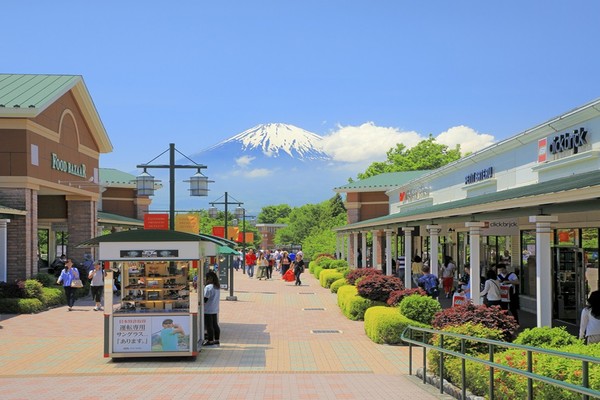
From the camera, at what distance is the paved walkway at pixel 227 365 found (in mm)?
11078

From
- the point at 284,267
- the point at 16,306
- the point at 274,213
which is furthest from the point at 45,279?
the point at 274,213

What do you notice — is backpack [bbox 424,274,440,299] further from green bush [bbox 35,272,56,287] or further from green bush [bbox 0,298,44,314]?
green bush [bbox 35,272,56,287]

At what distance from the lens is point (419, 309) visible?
1716 cm

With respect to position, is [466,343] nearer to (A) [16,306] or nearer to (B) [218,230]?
(A) [16,306]

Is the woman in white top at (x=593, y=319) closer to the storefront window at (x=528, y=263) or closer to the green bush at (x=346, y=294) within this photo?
the green bush at (x=346, y=294)

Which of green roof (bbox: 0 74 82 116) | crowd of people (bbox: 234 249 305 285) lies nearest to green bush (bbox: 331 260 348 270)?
crowd of people (bbox: 234 249 305 285)

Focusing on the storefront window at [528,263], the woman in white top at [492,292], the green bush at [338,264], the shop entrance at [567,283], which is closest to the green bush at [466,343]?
the woman in white top at [492,292]

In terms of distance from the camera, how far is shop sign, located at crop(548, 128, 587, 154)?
18.2 metres

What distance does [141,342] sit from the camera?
14422 millimetres

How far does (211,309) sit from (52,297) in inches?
424

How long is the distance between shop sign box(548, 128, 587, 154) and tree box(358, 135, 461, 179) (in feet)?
214

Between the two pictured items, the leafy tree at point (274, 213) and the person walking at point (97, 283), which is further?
the leafy tree at point (274, 213)

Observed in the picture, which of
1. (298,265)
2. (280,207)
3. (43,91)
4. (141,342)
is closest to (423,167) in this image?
(298,265)

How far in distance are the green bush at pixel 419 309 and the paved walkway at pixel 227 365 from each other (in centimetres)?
96
